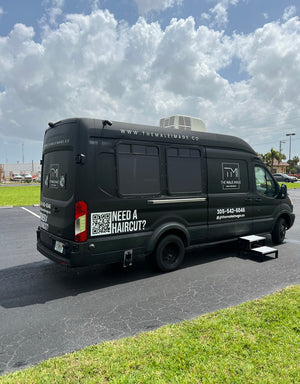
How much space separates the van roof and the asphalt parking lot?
2.51 m

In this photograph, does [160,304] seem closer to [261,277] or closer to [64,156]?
[261,277]

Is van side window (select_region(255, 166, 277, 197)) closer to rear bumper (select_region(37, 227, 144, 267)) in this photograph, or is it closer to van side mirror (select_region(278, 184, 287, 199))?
van side mirror (select_region(278, 184, 287, 199))

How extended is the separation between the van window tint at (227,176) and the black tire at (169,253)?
1.37m

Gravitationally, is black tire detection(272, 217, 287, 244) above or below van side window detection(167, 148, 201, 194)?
below

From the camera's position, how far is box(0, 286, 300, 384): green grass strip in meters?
2.62

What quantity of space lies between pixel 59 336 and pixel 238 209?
15.4 feet

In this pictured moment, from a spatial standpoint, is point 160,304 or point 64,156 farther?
point 64,156

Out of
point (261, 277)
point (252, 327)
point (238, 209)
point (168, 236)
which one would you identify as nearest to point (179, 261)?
point (168, 236)

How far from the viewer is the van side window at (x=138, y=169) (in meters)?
5.02

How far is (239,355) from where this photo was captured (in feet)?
9.59

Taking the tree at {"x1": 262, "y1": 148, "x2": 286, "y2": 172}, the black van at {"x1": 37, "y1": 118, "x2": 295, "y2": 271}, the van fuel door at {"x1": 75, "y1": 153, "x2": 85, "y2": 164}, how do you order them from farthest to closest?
1. the tree at {"x1": 262, "y1": 148, "x2": 286, "y2": 172}
2. the black van at {"x1": 37, "y1": 118, "x2": 295, "y2": 271}
3. the van fuel door at {"x1": 75, "y1": 153, "x2": 85, "y2": 164}

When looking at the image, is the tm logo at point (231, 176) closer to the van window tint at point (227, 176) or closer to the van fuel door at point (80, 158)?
the van window tint at point (227, 176)

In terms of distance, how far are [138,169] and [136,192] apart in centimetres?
41

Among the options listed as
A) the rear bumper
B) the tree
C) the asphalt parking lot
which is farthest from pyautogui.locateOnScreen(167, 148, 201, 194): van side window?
the tree
